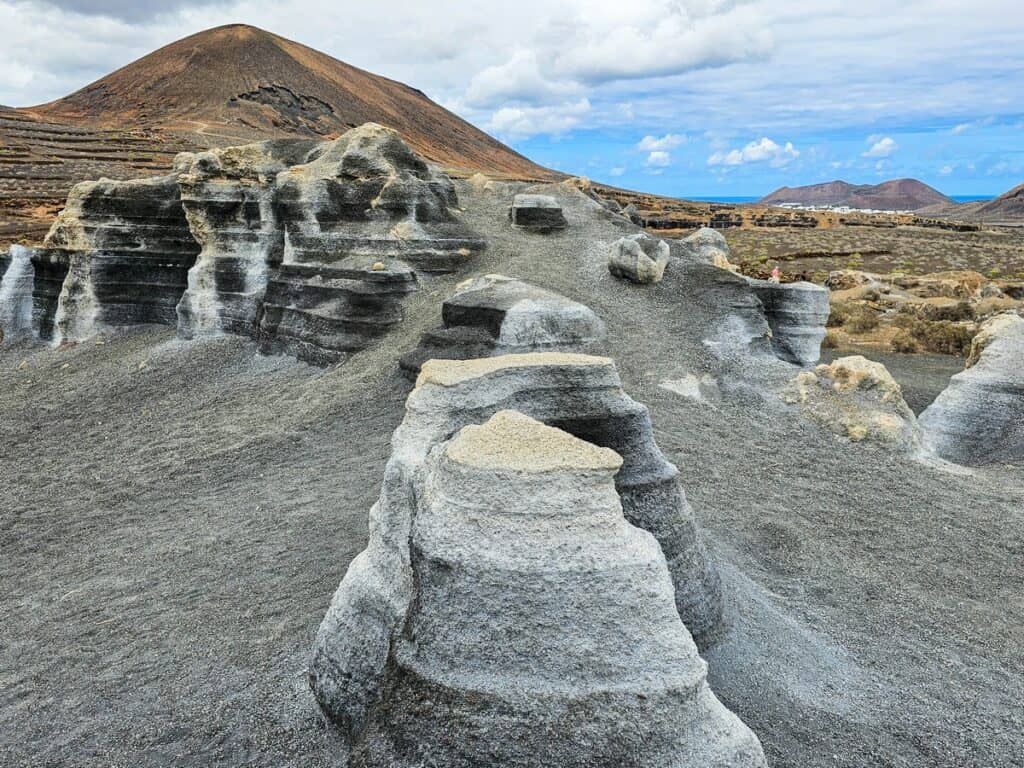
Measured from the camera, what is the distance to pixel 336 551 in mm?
7078

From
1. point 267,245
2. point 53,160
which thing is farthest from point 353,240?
point 53,160

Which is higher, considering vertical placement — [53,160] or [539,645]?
[53,160]

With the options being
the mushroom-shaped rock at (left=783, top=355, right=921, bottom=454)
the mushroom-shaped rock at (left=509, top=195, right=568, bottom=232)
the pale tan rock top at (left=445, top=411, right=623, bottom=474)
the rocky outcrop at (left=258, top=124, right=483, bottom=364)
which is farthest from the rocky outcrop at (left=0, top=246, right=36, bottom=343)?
the pale tan rock top at (left=445, top=411, right=623, bottom=474)

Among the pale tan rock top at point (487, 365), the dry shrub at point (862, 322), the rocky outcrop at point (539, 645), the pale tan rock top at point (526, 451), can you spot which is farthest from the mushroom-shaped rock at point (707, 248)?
the rocky outcrop at point (539, 645)

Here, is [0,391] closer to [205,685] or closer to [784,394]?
[205,685]

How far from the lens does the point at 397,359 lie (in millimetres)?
12062

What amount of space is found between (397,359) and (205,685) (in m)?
7.24

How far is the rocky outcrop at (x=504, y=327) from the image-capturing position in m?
11.2

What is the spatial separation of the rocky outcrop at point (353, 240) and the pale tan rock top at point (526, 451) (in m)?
9.58

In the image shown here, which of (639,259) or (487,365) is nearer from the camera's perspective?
(487,365)

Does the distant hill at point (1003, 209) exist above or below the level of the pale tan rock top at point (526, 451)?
above

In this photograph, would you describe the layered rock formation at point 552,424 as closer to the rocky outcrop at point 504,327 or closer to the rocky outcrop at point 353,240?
the rocky outcrop at point 504,327

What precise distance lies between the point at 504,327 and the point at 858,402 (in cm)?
562

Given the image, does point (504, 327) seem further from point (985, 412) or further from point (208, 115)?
point (208, 115)
